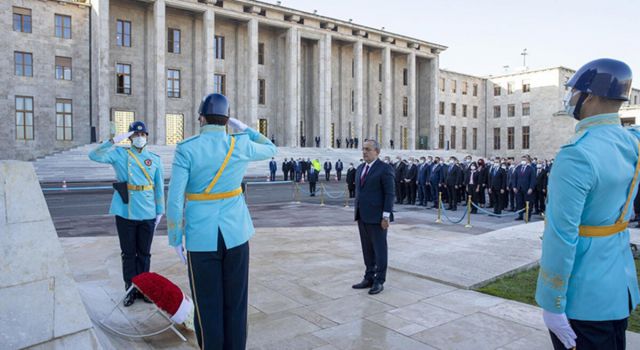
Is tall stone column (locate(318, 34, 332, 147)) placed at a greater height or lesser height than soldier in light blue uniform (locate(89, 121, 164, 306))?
greater

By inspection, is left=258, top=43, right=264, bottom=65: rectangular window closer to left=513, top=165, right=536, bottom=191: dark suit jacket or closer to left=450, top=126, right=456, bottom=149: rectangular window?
left=450, top=126, right=456, bottom=149: rectangular window

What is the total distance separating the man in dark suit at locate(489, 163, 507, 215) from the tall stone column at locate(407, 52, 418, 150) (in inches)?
1518

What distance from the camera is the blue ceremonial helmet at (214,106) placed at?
347 cm

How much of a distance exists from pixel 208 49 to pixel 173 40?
3818mm

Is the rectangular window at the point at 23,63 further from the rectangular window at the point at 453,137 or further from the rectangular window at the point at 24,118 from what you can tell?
the rectangular window at the point at 453,137

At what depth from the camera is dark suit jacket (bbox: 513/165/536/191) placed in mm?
15461

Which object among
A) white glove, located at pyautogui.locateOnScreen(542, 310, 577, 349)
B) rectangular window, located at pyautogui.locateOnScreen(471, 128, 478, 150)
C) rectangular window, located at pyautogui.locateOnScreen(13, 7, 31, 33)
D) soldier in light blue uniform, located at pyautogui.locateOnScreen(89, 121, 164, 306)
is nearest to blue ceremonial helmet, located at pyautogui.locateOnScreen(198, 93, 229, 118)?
soldier in light blue uniform, located at pyautogui.locateOnScreen(89, 121, 164, 306)

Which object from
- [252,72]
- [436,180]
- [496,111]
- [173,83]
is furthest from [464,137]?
[436,180]

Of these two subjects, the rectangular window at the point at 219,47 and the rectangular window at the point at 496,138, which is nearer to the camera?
the rectangular window at the point at 219,47

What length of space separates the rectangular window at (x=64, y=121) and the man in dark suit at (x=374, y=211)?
3524 centimetres

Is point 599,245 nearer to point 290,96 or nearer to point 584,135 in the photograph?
point 584,135

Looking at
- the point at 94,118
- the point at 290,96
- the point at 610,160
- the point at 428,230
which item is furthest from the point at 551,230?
the point at 290,96

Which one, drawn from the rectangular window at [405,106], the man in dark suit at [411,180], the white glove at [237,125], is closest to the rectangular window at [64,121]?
the man in dark suit at [411,180]

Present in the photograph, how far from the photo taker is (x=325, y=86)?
155 ft
